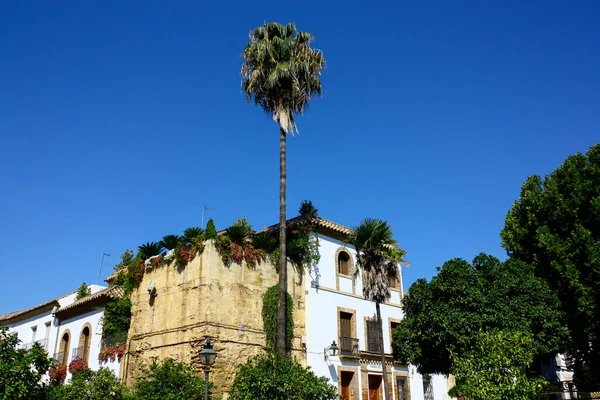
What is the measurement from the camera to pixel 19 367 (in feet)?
64.6

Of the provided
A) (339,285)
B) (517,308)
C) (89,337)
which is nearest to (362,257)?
(339,285)

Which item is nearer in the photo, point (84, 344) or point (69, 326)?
point (84, 344)

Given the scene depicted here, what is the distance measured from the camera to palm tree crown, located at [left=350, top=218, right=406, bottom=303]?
77.4ft

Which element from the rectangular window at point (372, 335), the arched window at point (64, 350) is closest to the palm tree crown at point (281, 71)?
the rectangular window at point (372, 335)

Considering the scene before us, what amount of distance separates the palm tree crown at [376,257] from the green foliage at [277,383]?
6243mm

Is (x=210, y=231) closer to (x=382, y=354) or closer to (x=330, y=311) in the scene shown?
(x=330, y=311)

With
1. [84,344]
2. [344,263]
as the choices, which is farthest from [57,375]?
[344,263]

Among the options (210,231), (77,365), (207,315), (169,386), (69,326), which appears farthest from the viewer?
A: (69,326)

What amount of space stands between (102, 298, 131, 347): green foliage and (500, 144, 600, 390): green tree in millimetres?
18312

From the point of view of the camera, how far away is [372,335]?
85.3 feet

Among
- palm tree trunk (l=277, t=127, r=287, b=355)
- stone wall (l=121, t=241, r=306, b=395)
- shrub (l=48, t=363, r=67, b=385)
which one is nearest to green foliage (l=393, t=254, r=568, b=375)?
stone wall (l=121, t=241, r=306, b=395)

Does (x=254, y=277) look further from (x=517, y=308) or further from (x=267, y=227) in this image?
(x=517, y=308)

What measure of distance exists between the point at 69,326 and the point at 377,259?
636 inches

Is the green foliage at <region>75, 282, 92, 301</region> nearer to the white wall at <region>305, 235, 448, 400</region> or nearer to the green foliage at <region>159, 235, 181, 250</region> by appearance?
the green foliage at <region>159, 235, 181, 250</region>
